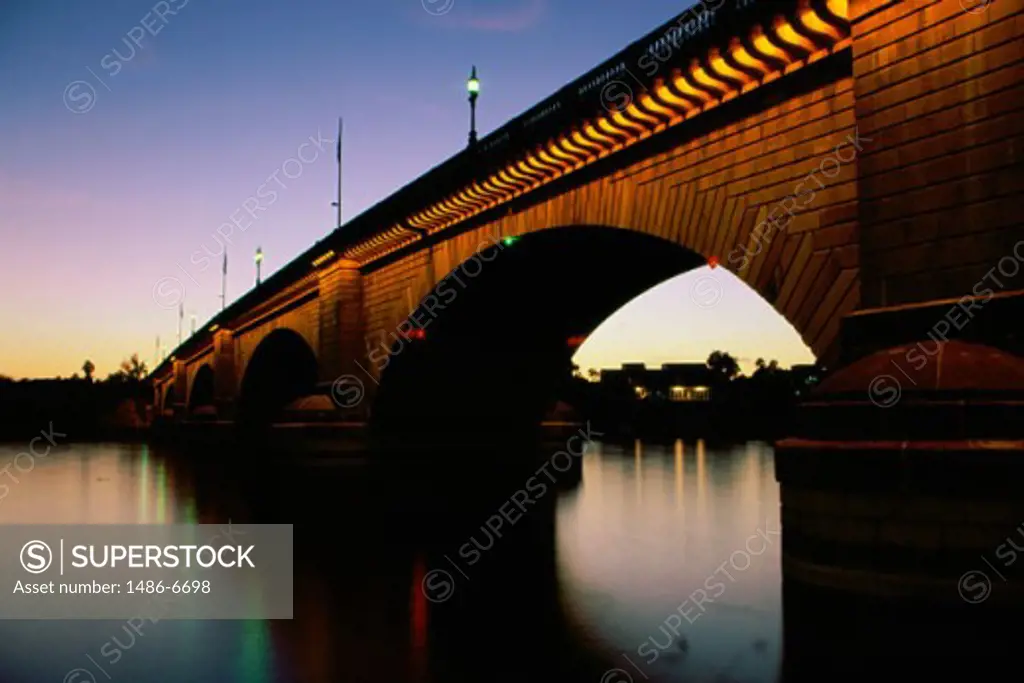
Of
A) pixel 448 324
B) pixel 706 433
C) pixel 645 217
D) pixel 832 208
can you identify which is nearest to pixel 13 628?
pixel 832 208

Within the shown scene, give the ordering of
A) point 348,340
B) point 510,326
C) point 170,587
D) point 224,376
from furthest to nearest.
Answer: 1. point 224,376
2. point 348,340
3. point 510,326
4. point 170,587

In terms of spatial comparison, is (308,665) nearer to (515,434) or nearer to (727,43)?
(727,43)

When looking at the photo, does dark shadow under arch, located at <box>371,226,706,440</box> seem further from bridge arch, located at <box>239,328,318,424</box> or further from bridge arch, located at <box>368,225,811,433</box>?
bridge arch, located at <box>239,328,318,424</box>

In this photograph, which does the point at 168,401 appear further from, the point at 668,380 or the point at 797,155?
the point at 797,155

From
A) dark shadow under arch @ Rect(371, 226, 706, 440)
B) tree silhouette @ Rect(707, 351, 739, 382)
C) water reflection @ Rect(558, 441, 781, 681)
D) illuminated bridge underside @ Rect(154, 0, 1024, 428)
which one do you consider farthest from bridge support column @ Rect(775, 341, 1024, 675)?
tree silhouette @ Rect(707, 351, 739, 382)

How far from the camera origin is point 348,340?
3312cm

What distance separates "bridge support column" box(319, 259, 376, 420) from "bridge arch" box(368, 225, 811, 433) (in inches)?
35.1

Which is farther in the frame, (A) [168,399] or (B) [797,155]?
(A) [168,399]

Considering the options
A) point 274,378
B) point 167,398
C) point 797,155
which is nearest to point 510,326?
point 797,155

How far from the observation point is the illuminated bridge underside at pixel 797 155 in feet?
34.4

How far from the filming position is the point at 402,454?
1336 inches

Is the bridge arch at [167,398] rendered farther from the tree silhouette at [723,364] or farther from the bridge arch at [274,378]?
the tree silhouette at [723,364]

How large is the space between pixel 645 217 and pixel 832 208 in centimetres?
496

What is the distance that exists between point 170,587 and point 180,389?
7527 centimetres
